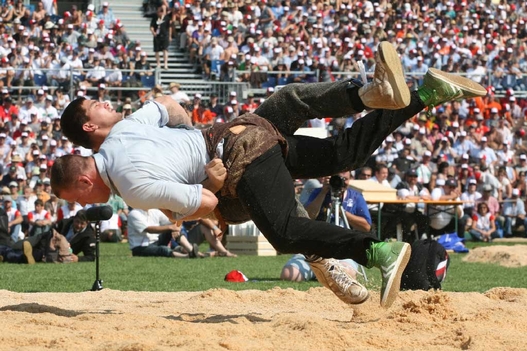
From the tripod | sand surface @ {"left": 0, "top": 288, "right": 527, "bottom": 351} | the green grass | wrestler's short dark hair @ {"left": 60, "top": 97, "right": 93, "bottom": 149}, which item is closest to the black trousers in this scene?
sand surface @ {"left": 0, "top": 288, "right": 527, "bottom": 351}

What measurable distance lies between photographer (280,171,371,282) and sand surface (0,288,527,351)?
2650 millimetres

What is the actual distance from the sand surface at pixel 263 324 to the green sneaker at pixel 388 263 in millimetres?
259

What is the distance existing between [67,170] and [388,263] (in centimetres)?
218

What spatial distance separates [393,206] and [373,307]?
1006cm

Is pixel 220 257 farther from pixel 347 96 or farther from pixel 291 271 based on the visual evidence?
pixel 347 96

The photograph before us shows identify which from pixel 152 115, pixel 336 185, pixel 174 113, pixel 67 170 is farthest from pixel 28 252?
Result: pixel 67 170

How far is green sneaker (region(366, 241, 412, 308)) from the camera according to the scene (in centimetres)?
641

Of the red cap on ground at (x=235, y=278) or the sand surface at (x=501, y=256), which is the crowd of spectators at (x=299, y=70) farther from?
the red cap on ground at (x=235, y=278)

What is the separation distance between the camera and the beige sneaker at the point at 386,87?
638 cm

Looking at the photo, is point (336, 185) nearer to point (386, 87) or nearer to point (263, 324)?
point (263, 324)

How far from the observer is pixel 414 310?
7.13 metres

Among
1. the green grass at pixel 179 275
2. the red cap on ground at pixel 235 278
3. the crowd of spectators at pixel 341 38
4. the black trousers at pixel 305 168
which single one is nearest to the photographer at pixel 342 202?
the green grass at pixel 179 275

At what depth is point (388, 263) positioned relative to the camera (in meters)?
6.42

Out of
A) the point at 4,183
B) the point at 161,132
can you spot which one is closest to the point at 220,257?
the point at 4,183
